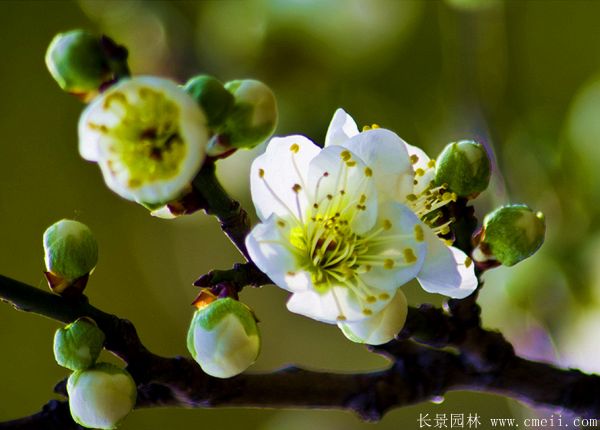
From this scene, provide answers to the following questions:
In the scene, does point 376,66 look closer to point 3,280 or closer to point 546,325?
point 546,325

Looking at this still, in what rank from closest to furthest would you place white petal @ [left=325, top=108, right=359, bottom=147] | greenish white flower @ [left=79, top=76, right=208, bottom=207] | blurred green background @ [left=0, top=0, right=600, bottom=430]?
greenish white flower @ [left=79, top=76, right=208, bottom=207] < white petal @ [left=325, top=108, right=359, bottom=147] < blurred green background @ [left=0, top=0, right=600, bottom=430]

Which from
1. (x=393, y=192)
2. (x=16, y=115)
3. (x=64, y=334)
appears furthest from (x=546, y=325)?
(x=16, y=115)

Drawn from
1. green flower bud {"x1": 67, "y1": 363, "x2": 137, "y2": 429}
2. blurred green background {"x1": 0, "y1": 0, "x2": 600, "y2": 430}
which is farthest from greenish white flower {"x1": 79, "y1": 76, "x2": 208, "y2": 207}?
blurred green background {"x1": 0, "y1": 0, "x2": 600, "y2": 430}

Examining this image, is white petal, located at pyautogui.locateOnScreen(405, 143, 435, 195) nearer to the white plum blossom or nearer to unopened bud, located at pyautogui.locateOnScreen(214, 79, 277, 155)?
the white plum blossom

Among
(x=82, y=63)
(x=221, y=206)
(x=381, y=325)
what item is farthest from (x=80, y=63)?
(x=381, y=325)

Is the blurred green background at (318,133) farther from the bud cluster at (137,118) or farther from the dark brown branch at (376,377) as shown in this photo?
the bud cluster at (137,118)

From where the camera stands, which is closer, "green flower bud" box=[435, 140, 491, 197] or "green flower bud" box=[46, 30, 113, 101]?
"green flower bud" box=[46, 30, 113, 101]

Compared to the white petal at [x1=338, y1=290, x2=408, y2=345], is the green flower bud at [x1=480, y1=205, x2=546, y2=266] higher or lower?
higher

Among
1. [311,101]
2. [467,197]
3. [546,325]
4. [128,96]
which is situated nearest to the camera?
[128,96]
